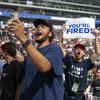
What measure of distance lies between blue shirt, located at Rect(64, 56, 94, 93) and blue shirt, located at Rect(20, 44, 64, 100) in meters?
2.65

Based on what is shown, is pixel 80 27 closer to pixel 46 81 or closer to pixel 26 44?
pixel 46 81

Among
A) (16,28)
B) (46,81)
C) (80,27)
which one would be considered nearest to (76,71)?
(46,81)

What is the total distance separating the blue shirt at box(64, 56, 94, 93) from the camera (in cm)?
614

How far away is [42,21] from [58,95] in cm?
65

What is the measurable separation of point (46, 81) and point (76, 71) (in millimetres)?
2745

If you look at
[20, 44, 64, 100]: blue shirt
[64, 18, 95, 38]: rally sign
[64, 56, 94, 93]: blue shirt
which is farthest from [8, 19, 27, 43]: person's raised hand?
[64, 18, 95, 38]: rally sign

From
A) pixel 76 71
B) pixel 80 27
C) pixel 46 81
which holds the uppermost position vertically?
pixel 46 81

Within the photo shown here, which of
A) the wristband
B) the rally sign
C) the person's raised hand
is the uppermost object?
the person's raised hand

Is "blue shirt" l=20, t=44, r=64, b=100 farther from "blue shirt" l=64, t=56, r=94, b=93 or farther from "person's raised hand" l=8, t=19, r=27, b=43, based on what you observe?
"blue shirt" l=64, t=56, r=94, b=93

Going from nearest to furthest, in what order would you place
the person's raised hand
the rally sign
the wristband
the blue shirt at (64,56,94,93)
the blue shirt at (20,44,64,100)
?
the person's raised hand, the wristband, the blue shirt at (20,44,64,100), the blue shirt at (64,56,94,93), the rally sign

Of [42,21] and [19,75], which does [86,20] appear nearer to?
[19,75]

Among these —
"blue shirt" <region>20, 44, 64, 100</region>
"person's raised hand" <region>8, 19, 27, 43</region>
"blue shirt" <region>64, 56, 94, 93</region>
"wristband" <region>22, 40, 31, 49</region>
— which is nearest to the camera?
"person's raised hand" <region>8, 19, 27, 43</region>

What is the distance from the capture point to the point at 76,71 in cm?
613

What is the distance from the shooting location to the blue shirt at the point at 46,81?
3400mm
